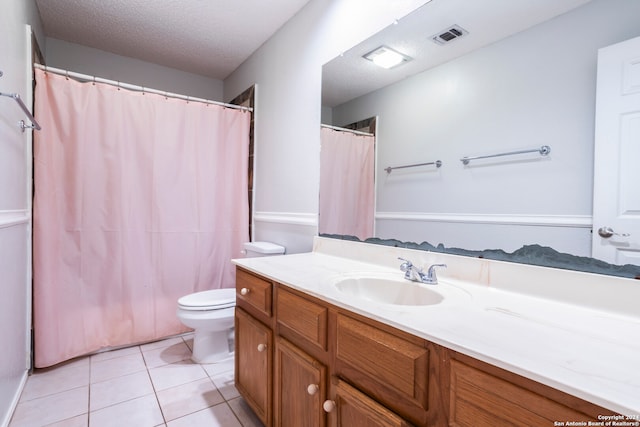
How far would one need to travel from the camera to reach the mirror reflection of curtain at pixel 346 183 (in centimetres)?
158

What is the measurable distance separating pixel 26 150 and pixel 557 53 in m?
2.64

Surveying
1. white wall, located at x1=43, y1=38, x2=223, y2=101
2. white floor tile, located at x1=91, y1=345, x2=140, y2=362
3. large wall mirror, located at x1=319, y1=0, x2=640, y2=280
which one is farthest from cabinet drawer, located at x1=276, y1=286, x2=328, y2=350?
white wall, located at x1=43, y1=38, x2=223, y2=101

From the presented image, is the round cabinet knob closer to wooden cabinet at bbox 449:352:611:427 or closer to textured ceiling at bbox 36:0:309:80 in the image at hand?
wooden cabinet at bbox 449:352:611:427

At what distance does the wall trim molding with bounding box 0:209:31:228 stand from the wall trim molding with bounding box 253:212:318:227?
1437mm

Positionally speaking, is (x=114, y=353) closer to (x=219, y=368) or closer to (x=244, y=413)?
(x=219, y=368)

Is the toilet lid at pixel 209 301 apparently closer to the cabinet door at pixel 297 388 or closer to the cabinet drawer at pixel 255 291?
the cabinet drawer at pixel 255 291

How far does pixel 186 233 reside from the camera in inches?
92.6


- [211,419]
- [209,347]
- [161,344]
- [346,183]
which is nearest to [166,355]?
Answer: [161,344]

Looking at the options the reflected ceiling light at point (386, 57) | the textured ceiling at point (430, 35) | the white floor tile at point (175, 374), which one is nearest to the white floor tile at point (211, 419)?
the white floor tile at point (175, 374)

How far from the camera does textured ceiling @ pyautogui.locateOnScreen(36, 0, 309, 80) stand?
80.6 inches

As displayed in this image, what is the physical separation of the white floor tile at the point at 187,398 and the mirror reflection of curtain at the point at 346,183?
44.2 inches

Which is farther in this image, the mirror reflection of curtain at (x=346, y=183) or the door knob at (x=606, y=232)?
the mirror reflection of curtain at (x=346, y=183)

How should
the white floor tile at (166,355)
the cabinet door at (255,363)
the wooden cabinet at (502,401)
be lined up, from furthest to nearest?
1. the white floor tile at (166,355)
2. the cabinet door at (255,363)
3. the wooden cabinet at (502,401)

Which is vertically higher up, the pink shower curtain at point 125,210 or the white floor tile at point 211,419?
the pink shower curtain at point 125,210
